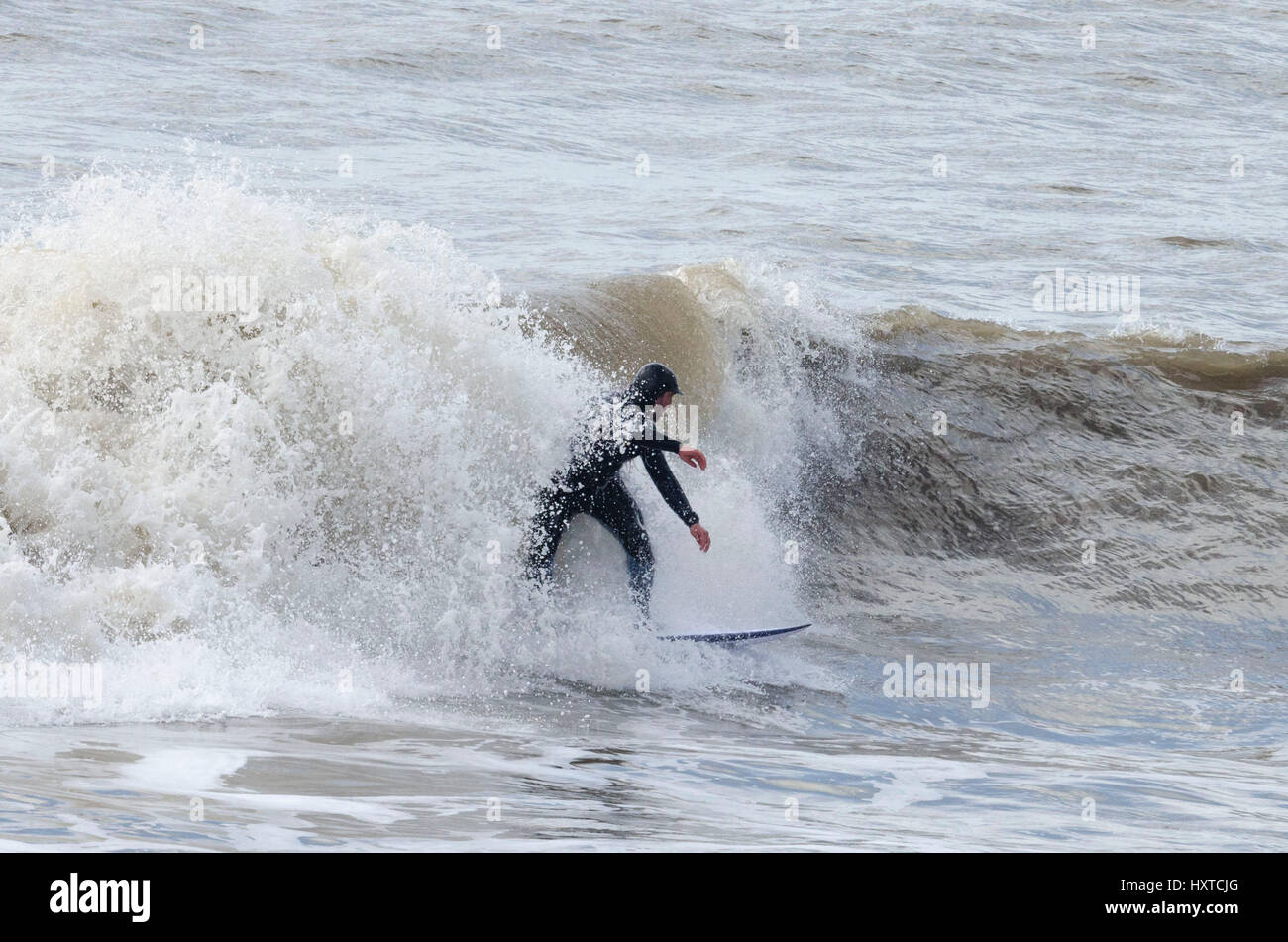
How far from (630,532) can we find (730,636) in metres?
0.86

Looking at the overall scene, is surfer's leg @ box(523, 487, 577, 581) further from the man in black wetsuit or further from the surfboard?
the surfboard

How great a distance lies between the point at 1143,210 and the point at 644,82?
909 cm

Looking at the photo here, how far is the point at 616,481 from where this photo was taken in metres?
8.96

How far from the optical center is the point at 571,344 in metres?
12.4

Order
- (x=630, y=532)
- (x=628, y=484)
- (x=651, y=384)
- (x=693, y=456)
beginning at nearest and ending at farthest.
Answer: (x=693, y=456) → (x=651, y=384) → (x=630, y=532) → (x=628, y=484)

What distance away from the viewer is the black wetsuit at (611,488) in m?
8.81

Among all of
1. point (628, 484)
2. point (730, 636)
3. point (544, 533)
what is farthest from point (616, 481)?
point (730, 636)

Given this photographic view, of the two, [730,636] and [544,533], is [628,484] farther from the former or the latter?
[730,636]

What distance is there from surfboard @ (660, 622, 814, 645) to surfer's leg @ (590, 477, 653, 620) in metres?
0.23

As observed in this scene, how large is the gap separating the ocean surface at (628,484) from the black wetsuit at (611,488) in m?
0.14

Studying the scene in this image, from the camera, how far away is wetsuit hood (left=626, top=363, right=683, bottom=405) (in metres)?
8.75

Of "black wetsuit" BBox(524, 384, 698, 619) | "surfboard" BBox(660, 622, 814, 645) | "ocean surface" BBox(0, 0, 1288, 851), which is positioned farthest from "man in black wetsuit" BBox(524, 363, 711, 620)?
"surfboard" BBox(660, 622, 814, 645)

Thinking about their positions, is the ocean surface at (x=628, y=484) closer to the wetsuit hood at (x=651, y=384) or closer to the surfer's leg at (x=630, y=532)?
the surfer's leg at (x=630, y=532)

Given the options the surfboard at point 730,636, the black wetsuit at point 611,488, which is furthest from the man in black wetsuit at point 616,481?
the surfboard at point 730,636
